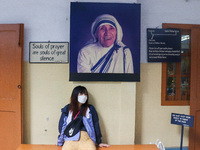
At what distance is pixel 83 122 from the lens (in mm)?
2547

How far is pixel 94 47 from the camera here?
274 cm

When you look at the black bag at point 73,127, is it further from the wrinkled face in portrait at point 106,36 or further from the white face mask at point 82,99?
the wrinkled face in portrait at point 106,36

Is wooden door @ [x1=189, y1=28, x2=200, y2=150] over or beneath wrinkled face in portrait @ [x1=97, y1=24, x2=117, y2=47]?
beneath

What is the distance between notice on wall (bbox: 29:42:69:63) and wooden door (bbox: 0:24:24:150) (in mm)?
181

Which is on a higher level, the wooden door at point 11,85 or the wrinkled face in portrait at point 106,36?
the wrinkled face in portrait at point 106,36

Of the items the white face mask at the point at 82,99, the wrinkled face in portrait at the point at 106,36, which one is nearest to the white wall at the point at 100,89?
the white face mask at the point at 82,99

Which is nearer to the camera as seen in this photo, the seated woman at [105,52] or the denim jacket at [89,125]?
the denim jacket at [89,125]

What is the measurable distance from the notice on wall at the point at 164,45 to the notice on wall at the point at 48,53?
1424 mm

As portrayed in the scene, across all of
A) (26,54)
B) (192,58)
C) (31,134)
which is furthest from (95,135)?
(192,58)

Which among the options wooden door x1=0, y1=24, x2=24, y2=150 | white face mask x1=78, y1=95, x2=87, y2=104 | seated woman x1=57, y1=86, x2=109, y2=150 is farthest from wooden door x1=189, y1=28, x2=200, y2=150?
wooden door x1=0, y1=24, x2=24, y2=150

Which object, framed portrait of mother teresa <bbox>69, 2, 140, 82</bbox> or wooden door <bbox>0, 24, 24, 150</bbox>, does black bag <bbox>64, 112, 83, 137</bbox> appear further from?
wooden door <bbox>0, 24, 24, 150</bbox>

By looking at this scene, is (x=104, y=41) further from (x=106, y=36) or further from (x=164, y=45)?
(x=164, y=45)

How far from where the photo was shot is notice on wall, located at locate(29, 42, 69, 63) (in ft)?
9.37

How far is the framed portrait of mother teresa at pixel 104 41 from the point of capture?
2.70m
